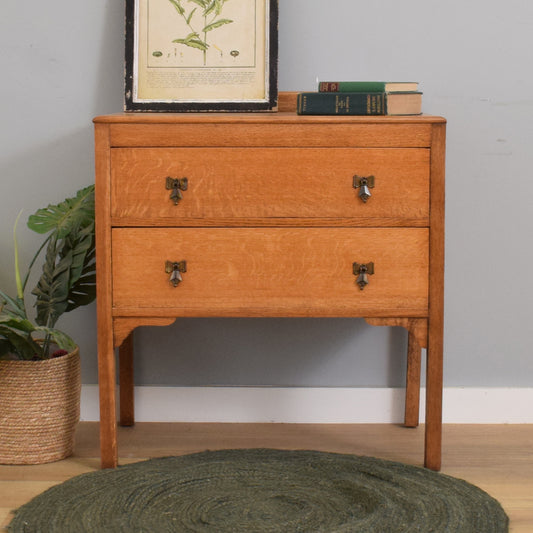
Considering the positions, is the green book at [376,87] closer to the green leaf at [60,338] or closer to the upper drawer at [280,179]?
the upper drawer at [280,179]

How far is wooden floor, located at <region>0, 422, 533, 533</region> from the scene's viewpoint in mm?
1823

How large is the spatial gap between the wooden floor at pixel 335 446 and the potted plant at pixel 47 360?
2.6 inches

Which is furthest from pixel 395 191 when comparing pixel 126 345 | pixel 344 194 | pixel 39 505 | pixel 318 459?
pixel 39 505

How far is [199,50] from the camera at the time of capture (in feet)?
6.81

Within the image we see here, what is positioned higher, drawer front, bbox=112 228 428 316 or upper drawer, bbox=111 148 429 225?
upper drawer, bbox=111 148 429 225

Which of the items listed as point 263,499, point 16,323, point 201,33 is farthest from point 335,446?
point 201,33

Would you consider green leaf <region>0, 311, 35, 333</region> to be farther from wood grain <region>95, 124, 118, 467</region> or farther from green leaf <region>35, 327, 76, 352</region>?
wood grain <region>95, 124, 118, 467</region>

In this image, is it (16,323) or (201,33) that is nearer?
(16,323)

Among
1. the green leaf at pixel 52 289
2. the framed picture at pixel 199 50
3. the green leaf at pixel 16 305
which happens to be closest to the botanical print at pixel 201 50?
the framed picture at pixel 199 50

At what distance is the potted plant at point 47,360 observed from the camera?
6.31 feet

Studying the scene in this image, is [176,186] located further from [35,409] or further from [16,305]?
[35,409]

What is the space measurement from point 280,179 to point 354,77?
1.82 ft

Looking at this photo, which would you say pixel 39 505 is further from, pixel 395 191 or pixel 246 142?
pixel 395 191

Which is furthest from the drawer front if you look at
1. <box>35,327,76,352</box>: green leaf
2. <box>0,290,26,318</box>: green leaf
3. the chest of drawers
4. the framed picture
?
the framed picture
